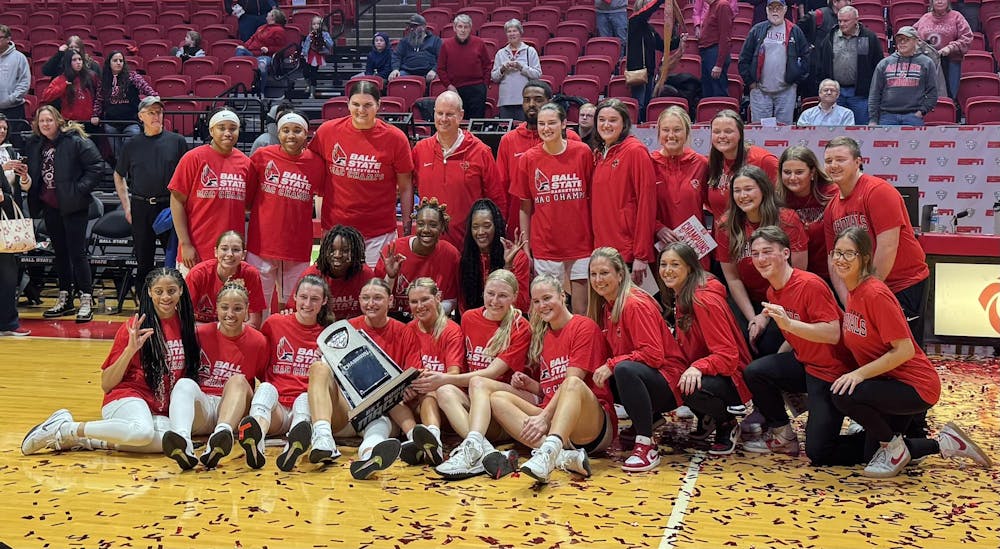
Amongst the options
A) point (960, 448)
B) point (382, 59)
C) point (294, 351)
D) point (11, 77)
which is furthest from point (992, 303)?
point (11, 77)

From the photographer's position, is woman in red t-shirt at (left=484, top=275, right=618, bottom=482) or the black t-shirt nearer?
woman in red t-shirt at (left=484, top=275, right=618, bottom=482)

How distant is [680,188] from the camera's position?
5.56 metres

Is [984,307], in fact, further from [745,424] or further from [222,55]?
[222,55]

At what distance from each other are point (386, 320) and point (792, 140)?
4760mm

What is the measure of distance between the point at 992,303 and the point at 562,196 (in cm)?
343

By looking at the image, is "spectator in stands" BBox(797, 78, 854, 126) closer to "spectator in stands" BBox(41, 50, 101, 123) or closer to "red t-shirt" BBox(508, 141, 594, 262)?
"red t-shirt" BBox(508, 141, 594, 262)

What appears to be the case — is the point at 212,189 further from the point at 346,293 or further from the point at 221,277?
the point at 346,293

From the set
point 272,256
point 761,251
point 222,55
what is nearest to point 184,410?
point 272,256

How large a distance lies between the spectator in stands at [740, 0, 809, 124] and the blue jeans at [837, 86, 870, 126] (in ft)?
1.31

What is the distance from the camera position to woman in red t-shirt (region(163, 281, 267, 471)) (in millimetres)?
4754

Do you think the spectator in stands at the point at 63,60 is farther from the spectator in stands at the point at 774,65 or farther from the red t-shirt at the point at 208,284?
the spectator in stands at the point at 774,65

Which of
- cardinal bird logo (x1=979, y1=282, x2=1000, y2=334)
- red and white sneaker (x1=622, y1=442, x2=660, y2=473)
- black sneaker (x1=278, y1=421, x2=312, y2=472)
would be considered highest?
cardinal bird logo (x1=979, y1=282, x2=1000, y2=334)

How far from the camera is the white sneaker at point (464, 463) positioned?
446 centimetres

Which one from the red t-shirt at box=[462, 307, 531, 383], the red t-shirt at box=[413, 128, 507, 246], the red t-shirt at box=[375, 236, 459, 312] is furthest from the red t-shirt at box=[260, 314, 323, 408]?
the red t-shirt at box=[413, 128, 507, 246]
